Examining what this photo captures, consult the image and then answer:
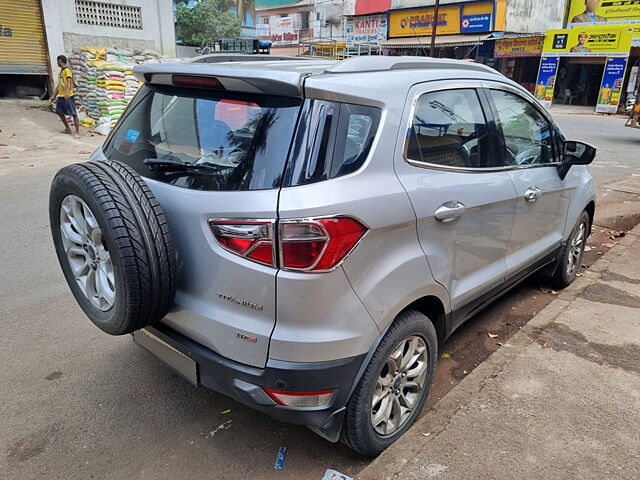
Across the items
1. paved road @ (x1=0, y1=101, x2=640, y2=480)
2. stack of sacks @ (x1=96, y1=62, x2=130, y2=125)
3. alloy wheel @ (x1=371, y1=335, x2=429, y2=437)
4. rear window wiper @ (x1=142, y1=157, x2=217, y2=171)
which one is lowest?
paved road @ (x1=0, y1=101, x2=640, y2=480)

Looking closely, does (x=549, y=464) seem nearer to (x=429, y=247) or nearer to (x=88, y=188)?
(x=429, y=247)

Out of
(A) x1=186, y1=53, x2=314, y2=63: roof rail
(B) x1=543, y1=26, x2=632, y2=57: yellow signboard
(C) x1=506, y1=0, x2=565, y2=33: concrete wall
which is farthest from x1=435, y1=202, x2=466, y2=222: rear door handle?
(C) x1=506, y1=0, x2=565, y2=33: concrete wall

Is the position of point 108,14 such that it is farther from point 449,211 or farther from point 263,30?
point 263,30

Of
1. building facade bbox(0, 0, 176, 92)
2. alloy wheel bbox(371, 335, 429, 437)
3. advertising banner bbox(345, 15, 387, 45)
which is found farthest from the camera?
advertising banner bbox(345, 15, 387, 45)

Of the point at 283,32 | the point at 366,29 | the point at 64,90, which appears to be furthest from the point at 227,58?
the point at 283,32

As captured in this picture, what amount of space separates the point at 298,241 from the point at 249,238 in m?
0.20

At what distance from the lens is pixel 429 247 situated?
2.43 meters

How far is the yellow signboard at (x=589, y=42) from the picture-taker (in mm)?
24141

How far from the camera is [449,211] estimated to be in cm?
250

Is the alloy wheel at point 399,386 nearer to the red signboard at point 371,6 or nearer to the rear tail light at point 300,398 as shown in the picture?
the rear tail light at point 300,398

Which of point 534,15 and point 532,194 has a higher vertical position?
point 534,15

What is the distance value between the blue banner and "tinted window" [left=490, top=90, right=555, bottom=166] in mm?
29566

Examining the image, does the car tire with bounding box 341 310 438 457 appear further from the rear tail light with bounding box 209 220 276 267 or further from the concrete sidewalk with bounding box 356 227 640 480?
the rear tail light with bounding box 209 220 276 267

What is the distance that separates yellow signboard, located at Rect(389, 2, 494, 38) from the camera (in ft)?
97.7
